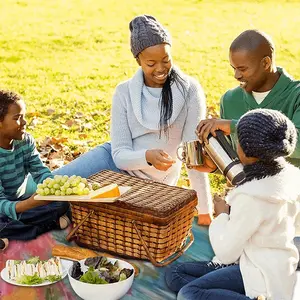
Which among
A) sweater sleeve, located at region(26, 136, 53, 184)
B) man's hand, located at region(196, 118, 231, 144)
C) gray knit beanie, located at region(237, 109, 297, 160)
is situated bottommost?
sweater sleeve, located at region(26, 136, 53, 184)

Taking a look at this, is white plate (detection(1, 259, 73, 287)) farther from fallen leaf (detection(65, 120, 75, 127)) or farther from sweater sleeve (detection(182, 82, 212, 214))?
fallen leaf (detection(65, 120, 75, 127))

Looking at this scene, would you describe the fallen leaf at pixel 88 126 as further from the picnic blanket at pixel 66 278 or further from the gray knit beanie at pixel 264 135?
the gray knit beanie at pixel 264 135

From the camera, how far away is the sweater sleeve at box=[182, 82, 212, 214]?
12.1 ft

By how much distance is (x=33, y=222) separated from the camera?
3.52 m

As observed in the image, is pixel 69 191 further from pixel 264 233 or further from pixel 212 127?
pixel 264 233

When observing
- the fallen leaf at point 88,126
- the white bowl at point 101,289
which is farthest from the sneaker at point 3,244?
the fallen leaf at point 88,126

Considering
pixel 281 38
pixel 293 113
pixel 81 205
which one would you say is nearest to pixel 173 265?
pixel 81 205

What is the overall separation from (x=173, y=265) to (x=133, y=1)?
359 inches

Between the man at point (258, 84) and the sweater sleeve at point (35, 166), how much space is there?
99cm

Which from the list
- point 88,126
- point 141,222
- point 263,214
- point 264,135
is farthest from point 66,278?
point 88,126

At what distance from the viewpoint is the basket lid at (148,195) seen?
307cm

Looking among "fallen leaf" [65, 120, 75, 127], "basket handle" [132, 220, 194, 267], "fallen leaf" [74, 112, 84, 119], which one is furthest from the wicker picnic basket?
"fallen leaf" [74, 112, 84, 119]

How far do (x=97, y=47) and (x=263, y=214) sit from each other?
6.86 meters

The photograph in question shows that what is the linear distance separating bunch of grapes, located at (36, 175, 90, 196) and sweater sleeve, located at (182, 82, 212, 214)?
2.49ft
